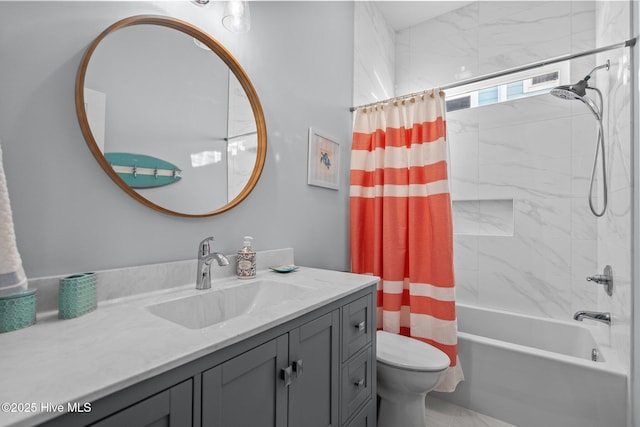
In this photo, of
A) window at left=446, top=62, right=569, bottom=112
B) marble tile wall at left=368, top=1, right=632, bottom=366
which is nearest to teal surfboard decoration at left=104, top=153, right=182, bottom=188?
marble tile wall at left=368, top=1, right=632, bottom=366

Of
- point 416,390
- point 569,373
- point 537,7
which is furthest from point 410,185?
point 537,7

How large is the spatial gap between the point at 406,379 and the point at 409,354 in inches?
5.1

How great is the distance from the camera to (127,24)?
0.96m

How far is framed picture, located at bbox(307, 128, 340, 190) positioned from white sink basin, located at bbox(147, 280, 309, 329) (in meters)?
0.74

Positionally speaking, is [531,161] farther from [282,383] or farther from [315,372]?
[282,383]

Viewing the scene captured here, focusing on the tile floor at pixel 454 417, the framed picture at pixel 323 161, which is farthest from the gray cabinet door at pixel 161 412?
the tile floor at pixel 454 417

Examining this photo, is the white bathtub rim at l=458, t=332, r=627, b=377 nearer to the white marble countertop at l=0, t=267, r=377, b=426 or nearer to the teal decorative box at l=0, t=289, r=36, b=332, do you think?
the white marble countertop at l=0, t=267, r=377, b=426

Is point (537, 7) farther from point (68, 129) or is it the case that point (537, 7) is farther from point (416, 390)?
point (68, 129)

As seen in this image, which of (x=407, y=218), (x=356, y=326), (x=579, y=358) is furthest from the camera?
(x=407, y=218)

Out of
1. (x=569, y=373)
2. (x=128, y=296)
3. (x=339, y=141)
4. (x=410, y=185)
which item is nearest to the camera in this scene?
(x=128, y=296)

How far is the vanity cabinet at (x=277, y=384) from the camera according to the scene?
1.66 feet

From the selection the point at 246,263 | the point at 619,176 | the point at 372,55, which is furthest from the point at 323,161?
the point at 619,176

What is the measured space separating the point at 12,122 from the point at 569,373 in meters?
2.44

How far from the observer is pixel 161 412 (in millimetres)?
524
